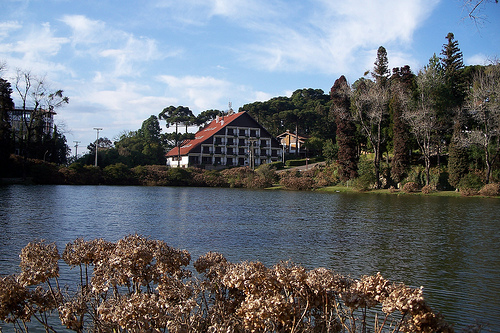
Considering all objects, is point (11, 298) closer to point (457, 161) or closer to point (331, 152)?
point (457, 161)

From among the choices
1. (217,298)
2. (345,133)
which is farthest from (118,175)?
(217,298)

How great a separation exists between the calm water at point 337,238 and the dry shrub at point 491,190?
17.9 meters

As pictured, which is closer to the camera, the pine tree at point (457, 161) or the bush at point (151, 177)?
the pine tree at point (457, 161)

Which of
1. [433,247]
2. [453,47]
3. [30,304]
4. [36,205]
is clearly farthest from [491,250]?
[453,47]

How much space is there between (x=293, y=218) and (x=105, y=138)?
94124 millimetres

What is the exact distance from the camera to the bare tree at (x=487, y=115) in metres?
45.3

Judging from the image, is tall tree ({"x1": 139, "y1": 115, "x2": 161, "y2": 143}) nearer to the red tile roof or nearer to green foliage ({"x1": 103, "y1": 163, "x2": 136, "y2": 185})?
the red tile roof

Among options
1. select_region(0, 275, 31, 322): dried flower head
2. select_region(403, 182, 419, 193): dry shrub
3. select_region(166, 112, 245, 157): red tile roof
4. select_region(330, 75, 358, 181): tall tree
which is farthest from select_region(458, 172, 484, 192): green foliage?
select_region(166, 112, 245, 157): red tile roof

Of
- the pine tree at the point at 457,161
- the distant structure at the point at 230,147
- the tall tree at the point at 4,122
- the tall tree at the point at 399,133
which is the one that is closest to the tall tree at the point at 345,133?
the tall tree at the point at 399,133

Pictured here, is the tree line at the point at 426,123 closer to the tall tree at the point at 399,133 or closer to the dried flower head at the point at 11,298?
the tall tree at the point at 399,133

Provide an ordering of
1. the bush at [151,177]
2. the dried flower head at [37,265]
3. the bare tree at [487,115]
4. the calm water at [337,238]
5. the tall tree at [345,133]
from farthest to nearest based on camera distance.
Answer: the bush at [151,177], the tall tree at [345,133], the bare tree at [487,115], the calm water at [337,238], the dried flower head at [37,265]

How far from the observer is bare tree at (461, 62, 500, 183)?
45.3 metres

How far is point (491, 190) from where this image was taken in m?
43.2

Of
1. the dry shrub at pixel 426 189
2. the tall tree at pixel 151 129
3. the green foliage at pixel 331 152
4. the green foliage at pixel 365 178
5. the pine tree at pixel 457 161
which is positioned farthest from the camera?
the tall tree at pixel 151 129
